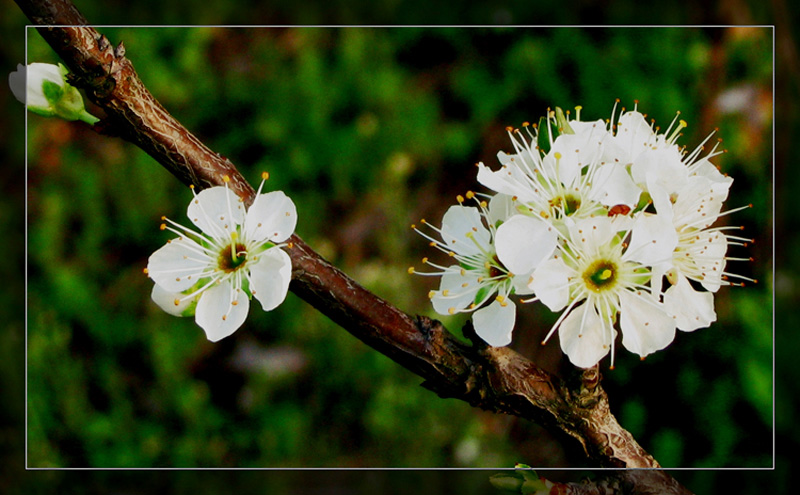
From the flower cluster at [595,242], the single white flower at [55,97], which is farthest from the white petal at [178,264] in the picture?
the flower cluster at [595,242]

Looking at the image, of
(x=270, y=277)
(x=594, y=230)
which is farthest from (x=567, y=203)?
(x=270, y=277)

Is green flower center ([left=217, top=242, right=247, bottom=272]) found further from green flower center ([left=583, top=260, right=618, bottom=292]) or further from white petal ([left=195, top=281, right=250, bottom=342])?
green flower center ([left=583, top=260, right=618, bottom=292])

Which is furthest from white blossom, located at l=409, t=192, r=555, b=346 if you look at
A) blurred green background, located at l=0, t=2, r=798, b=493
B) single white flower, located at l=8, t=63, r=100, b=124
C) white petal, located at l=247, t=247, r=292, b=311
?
blurred green background, located at l=0, t=2, r=798, b=493

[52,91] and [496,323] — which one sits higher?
[52,91]

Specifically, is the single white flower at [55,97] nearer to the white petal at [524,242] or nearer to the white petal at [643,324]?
the white petal at [524,242]

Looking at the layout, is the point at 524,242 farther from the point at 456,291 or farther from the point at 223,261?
the point at 223,261
